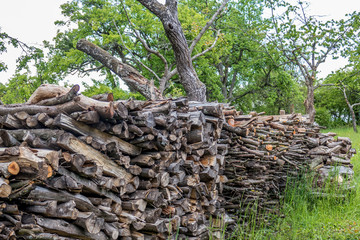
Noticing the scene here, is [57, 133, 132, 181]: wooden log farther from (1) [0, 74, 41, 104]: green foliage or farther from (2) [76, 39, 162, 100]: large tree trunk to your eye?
(1) [0, 74, 41, 104]: green foliage

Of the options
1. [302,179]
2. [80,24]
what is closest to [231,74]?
[80,24]

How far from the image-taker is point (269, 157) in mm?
6555

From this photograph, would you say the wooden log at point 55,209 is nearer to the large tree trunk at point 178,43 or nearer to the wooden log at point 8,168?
the wooden log at point 8,168

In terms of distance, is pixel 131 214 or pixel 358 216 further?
pixel 358 216

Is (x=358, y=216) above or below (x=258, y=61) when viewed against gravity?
below

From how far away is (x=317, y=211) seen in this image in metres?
6.21

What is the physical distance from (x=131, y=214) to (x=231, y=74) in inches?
1146

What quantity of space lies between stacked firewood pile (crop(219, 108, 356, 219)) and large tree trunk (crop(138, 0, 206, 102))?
231cm

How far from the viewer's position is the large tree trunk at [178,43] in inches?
342

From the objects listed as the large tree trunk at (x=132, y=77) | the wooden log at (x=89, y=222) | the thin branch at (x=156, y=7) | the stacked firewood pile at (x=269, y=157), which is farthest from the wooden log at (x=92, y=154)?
the thin branch at (x=156, y=7)

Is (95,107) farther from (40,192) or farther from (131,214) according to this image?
(131,214)

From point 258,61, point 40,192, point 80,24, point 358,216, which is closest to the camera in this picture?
point 40,192

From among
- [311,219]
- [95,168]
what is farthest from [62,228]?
[311,219]

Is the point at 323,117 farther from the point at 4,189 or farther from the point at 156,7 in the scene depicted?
the point at 4,189
